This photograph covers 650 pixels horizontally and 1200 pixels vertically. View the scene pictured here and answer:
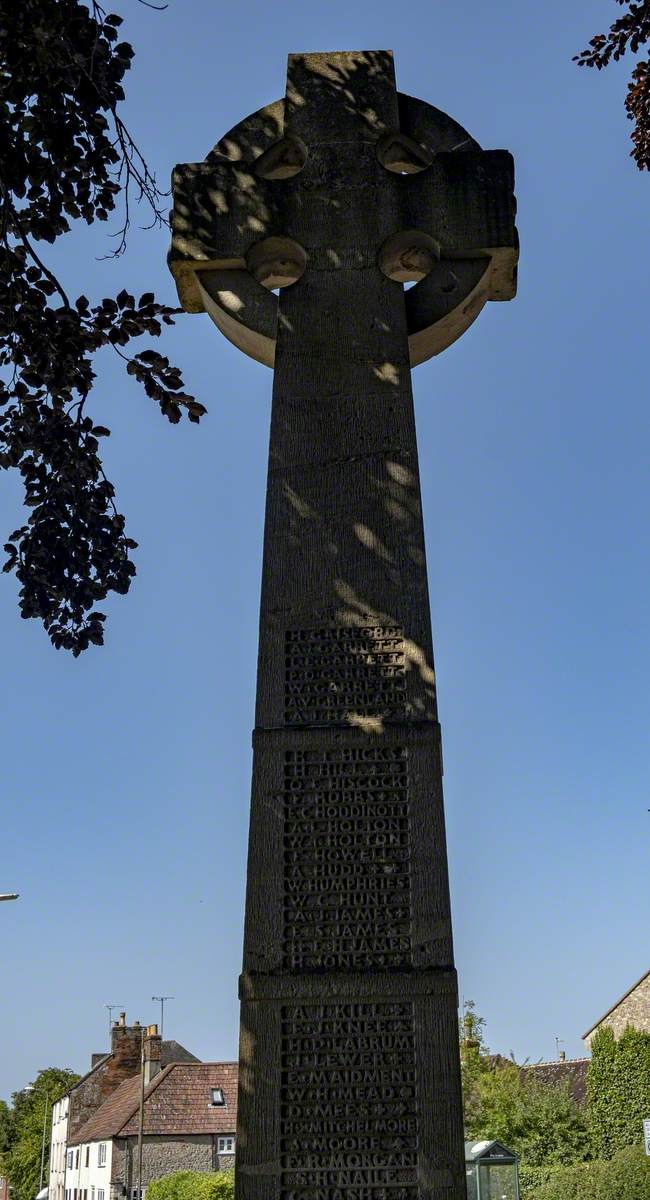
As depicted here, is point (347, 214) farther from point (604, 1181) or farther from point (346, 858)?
point (604, 1181)

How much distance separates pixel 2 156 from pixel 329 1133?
3.84m

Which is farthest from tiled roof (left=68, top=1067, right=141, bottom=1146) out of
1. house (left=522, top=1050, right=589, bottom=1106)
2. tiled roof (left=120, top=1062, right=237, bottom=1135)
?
house (left=522, top=1050, right=589, bottom=1106)

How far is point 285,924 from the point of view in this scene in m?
4.57

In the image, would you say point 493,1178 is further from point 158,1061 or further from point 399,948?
point 158,1061

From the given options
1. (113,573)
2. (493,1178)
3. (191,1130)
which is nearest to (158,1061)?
(191,1130)

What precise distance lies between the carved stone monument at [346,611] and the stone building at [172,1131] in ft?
127

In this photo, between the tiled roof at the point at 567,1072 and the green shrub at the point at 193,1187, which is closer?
the green shrub at the point at 193,1187

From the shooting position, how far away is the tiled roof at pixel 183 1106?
1628 inches

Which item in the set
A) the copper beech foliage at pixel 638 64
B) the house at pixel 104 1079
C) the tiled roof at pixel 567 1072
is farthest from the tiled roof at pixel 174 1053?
the copper beech foliage at pixel 638 64

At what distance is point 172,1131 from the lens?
41125 millimetres

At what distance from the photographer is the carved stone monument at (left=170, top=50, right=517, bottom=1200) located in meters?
4.32

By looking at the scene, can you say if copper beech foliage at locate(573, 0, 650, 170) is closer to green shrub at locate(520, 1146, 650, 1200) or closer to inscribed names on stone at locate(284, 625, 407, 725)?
inscribed names on stone at locate(284, 625, 407, 725)

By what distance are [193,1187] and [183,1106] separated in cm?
975

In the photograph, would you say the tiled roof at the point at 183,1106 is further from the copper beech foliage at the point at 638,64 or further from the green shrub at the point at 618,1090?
the copper beech foliage at the point at 638,64
